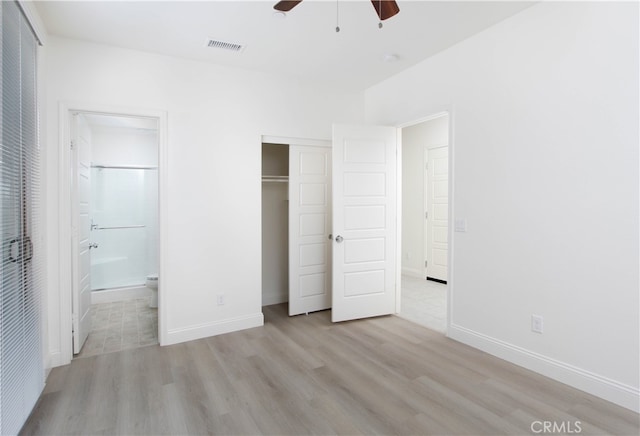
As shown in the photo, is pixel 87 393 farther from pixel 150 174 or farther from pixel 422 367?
pixel 150 174

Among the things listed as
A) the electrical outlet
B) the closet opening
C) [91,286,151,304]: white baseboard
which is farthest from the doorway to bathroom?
the electrical outlet

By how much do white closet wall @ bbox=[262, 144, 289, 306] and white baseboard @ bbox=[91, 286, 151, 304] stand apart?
189 centimetres

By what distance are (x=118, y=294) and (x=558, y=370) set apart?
5.21m

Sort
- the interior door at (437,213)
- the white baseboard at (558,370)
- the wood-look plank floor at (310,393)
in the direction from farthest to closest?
the interior door at (437,213) < the white baseboard at (558,370) < the wood-look plank floor at (310,393)

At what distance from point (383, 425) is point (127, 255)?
4644mm

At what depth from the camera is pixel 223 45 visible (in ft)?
10.2

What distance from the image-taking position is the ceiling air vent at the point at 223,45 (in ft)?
9.96

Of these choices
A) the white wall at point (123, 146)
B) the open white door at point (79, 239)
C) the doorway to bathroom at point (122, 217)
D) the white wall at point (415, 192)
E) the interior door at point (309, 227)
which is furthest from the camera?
the white wall at point (415, 192)

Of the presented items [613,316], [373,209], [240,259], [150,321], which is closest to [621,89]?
[613,316]

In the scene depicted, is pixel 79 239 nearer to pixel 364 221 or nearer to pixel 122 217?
pixel 122 217

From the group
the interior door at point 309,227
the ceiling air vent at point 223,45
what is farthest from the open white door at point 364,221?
the ceiling air vent at point 223,45

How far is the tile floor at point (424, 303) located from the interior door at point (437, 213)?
0.31 m

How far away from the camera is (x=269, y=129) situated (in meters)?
3.81

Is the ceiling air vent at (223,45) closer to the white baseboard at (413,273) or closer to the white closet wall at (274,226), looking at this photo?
the white closet wall at (274,226)
